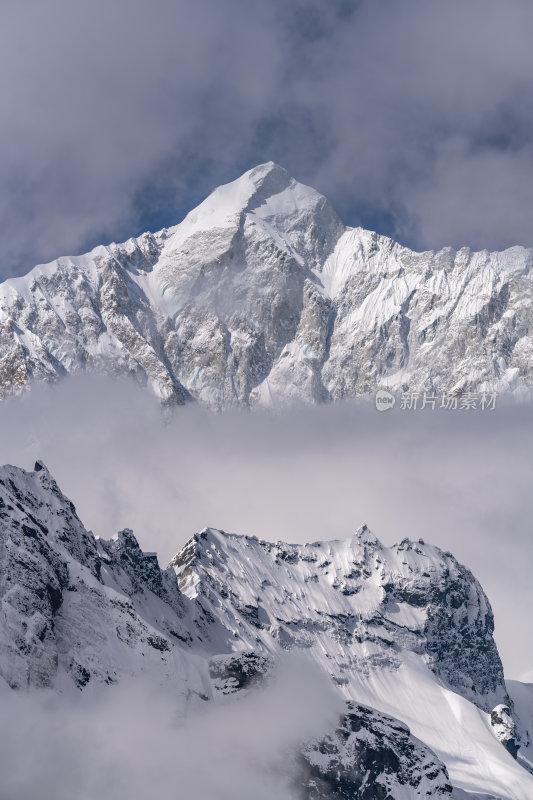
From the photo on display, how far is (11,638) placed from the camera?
19538 centimetres

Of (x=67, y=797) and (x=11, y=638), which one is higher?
(x=11, y=638)

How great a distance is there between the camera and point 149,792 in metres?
193

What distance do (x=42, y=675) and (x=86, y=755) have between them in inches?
763

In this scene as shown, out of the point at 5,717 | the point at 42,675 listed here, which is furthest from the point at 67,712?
the point at 5,717

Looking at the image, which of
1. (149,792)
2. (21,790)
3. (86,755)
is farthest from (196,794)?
(21,790)

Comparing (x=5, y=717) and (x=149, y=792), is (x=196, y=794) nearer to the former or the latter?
(x=149, y=792)

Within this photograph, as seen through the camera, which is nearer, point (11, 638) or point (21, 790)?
point (21, 790)

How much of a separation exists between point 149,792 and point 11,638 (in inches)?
1713

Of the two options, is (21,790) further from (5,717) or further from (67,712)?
(67,712)

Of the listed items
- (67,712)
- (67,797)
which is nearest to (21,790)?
(67,797)

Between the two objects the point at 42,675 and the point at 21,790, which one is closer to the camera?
the point at 21,790

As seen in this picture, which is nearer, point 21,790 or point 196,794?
point 21,790

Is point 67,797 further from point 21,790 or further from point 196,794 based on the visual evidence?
point 196,794

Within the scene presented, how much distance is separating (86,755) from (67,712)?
10755mm
